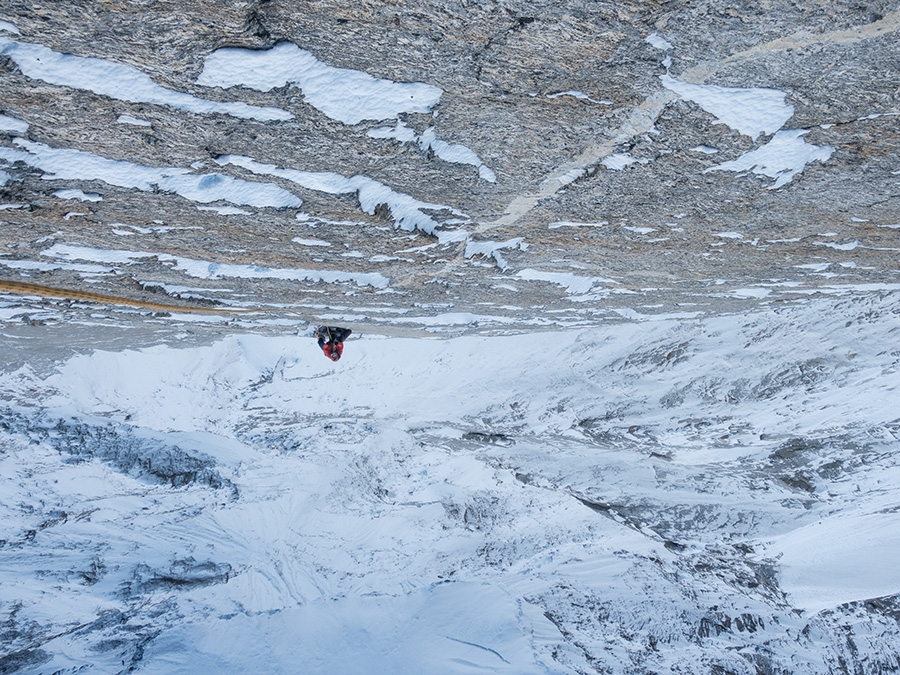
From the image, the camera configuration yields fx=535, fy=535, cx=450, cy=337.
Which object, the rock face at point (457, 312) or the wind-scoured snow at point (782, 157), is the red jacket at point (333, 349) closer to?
the rock face at point (457, 312)

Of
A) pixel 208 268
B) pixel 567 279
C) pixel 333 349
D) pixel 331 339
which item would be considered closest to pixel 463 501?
pixel 333 349

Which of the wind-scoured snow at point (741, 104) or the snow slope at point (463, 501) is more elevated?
the wind-scoured snow at point (741, 104)

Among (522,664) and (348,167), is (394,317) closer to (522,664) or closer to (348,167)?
(348,167)

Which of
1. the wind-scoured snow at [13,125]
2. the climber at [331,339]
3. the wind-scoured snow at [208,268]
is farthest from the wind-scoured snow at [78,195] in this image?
the climber at [331,339]

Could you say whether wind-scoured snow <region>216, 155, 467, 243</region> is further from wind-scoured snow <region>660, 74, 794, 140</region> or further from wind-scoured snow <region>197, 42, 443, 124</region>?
wind-scoured snow <region>660, 74, 794, 140</region>

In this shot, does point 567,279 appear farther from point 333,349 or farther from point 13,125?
point 13,125

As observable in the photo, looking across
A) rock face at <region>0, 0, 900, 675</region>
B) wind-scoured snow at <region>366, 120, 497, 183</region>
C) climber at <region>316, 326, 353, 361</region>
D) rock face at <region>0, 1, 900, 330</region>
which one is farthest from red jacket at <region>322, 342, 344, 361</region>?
wind-scoured snow at <region>366, 120, 497, 183</region>
